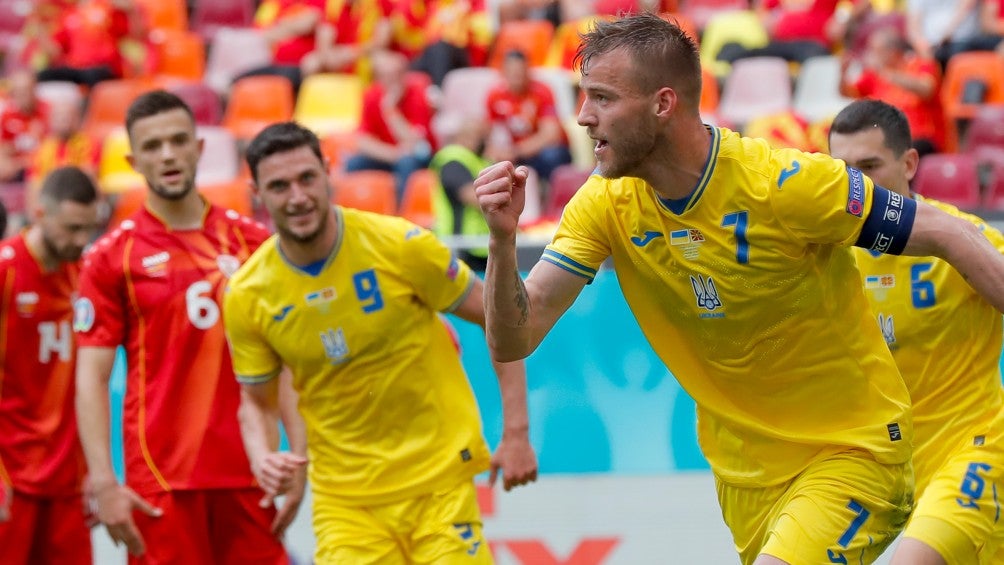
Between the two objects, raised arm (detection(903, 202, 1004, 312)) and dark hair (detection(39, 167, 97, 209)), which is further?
dark hair (detection(39, 167, 97, 209))

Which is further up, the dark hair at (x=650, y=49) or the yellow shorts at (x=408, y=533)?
the dark hair at (x=650, y=49)

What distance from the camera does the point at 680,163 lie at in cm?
430

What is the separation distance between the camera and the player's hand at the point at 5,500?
6484 mm

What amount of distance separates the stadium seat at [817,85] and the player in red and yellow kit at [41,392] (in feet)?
23.7

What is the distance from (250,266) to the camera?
5766 millimetres

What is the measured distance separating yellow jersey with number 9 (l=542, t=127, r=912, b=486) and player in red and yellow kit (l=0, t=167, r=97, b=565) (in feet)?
10.3

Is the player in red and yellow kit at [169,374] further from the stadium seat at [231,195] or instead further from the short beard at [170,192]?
the stadium seat at [231,195]

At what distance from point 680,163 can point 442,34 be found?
9611mm

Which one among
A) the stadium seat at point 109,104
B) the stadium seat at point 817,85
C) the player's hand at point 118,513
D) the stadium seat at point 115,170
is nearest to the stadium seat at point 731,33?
the stadium seat at point 817,85

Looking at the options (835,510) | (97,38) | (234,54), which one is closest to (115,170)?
(97,38)

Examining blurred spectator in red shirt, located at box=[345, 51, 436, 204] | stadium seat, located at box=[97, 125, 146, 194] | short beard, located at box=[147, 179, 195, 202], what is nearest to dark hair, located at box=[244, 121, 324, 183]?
short beard, located at box=[147, 179, 195, 202]

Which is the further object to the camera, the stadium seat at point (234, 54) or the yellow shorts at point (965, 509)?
the stadium seat at point (234, 54)

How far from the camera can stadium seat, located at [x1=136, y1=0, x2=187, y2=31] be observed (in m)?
15.8

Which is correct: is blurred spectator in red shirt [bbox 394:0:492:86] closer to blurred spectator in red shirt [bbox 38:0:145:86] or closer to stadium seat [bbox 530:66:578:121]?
stadium seat [bbox 530:66:578:121]
